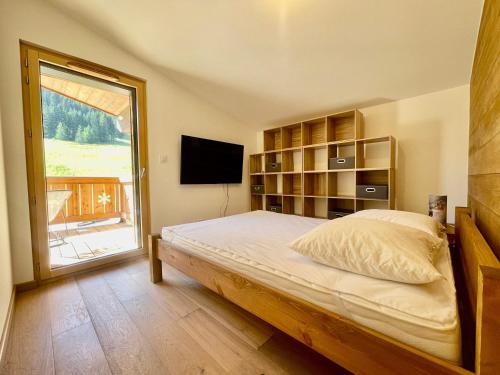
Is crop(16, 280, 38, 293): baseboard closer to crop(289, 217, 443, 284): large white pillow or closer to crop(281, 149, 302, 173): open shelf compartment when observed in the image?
crop(289, 217, 443, 284): large white pillow

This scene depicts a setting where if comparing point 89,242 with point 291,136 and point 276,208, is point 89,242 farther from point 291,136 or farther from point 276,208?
point 291,136

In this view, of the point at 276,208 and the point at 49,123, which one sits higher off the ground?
the point at 49,123

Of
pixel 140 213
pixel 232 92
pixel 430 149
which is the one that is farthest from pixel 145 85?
pixel 430 149

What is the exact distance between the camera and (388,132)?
106 inches

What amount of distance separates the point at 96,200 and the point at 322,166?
147 inches

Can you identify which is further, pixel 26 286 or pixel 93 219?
pixel 93 219

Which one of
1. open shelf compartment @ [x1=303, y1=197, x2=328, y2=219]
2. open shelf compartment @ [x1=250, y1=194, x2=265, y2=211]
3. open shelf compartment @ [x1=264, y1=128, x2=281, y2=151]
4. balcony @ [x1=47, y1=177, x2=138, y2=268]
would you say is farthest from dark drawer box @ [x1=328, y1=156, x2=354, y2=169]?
balcony @ [x1=47, y1=177, x2=138, y2=268]

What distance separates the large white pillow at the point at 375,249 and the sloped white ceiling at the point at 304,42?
162 centimetres

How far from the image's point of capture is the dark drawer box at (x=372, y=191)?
2402 mm

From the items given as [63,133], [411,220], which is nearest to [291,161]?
[411,220]

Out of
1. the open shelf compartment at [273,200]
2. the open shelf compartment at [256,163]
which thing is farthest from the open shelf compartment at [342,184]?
the open shelf compartment at [256,163]

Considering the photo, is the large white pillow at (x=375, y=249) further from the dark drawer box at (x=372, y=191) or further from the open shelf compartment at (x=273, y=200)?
the open shelf compartment at (x=273, y=200)

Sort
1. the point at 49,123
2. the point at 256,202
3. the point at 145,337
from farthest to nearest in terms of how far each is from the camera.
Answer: the point at 256,202 < the point at 49,123 < the point at 145,337

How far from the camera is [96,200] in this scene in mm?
3523
